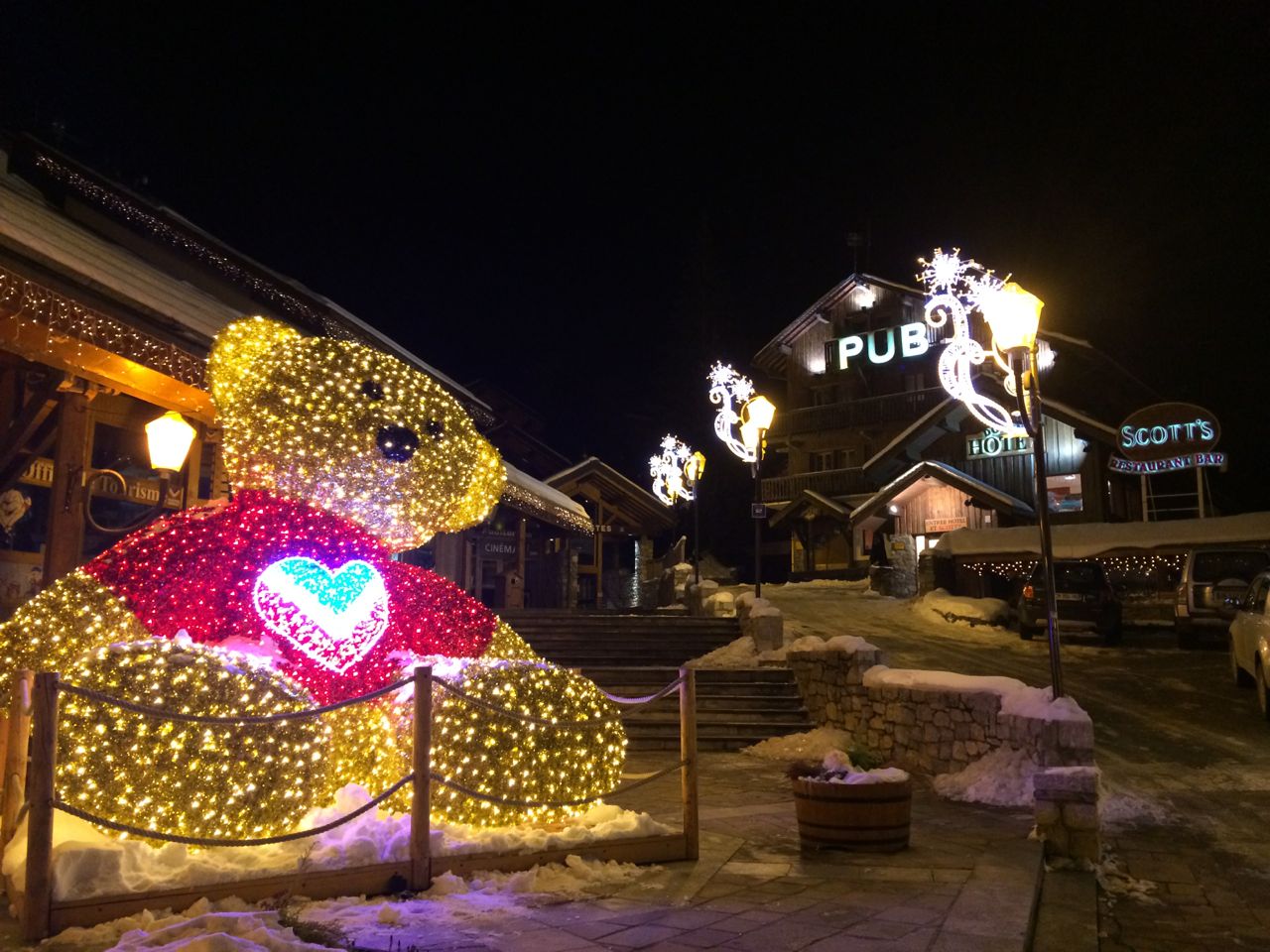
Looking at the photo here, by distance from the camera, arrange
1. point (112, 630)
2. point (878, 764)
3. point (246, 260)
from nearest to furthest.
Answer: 1. point (112, 630)
2. point (878, 764)
3. point (246, 260)

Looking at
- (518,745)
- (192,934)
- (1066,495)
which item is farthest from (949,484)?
(192,934)

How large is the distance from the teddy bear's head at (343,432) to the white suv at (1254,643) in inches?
406

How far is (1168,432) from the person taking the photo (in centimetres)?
2431

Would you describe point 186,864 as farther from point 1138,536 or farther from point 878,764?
point 1138,536

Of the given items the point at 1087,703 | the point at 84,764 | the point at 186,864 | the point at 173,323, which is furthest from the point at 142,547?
the point at 1087,703

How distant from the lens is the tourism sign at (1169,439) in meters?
23.7

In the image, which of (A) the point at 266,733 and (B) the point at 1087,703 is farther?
(B) the point at 1087,703

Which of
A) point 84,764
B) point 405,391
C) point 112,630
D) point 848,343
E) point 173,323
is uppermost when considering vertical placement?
point 848,343

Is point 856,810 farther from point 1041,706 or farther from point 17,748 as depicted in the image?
point 17,748

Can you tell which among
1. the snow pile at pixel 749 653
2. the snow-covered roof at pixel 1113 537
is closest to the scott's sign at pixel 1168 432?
the snow-covered roof at pixel 1113 537

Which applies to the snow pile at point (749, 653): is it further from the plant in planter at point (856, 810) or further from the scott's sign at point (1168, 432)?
the scott's sign at point (1168, 432)

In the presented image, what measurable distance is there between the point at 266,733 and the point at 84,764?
79 cm

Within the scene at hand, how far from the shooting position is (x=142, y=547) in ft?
17.8

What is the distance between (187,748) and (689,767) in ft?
10.1
